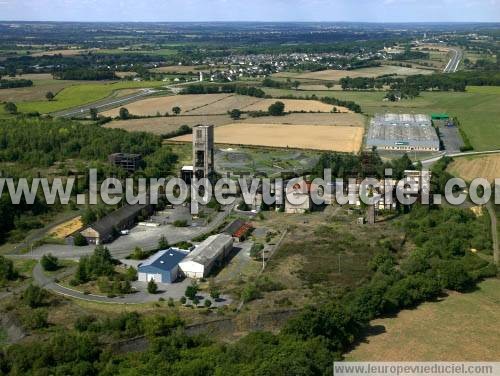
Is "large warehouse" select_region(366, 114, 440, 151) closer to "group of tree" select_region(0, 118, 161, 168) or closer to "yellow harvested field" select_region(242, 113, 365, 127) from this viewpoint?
"yellow harvested field" select_region(242, 113, 365, 127)

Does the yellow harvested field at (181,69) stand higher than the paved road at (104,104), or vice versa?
the yellow harvested field at (181,69)

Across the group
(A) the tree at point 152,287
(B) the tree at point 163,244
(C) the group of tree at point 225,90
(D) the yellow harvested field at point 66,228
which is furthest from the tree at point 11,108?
(A) the tree at point 152,287

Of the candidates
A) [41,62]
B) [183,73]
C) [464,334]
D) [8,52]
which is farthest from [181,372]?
[8,52]

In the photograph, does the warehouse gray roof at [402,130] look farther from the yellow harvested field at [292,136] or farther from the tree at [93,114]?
the tree at [93,114]

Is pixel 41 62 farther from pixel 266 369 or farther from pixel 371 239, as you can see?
pixel 266 369

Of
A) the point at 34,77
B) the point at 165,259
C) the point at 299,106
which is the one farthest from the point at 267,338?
the point at 34,77
